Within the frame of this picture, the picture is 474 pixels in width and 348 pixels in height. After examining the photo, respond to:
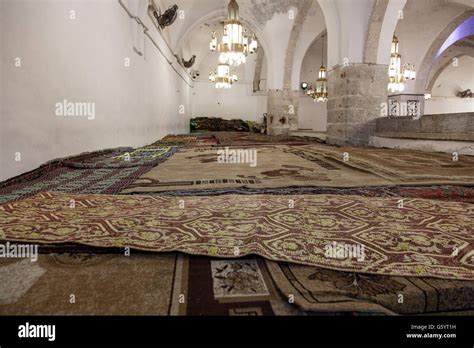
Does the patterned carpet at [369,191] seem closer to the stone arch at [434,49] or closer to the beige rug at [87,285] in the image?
the beige rug at [87,285]

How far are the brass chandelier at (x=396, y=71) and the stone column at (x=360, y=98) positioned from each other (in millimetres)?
3216

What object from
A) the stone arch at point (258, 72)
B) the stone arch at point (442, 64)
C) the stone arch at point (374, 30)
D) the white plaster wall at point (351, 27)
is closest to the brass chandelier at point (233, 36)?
the white plaster wall at point (351, 27)

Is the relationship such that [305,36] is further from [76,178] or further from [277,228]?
[277,228]

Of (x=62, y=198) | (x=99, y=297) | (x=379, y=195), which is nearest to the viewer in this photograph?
(x=99, y=297)

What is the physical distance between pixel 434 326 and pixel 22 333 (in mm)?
1261

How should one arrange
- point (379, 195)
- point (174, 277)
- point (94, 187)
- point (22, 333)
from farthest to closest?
point (94, 187) → point (379, 195) → point (174, 277) → point (22, 333)

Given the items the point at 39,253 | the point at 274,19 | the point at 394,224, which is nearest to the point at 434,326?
the point at 394,224

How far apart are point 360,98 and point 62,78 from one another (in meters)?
5.96

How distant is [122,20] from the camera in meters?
6.09

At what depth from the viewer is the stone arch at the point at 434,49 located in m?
11.7

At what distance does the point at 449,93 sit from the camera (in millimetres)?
20703

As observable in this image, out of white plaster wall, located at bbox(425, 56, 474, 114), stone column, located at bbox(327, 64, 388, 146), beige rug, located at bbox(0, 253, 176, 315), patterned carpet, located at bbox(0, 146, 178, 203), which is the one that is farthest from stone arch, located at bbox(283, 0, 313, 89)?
white plaster wall, located at bbox(425, 56, 474, 114)

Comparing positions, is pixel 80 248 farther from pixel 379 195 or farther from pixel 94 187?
pixel 379 195

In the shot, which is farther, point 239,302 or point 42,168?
point 42,168
